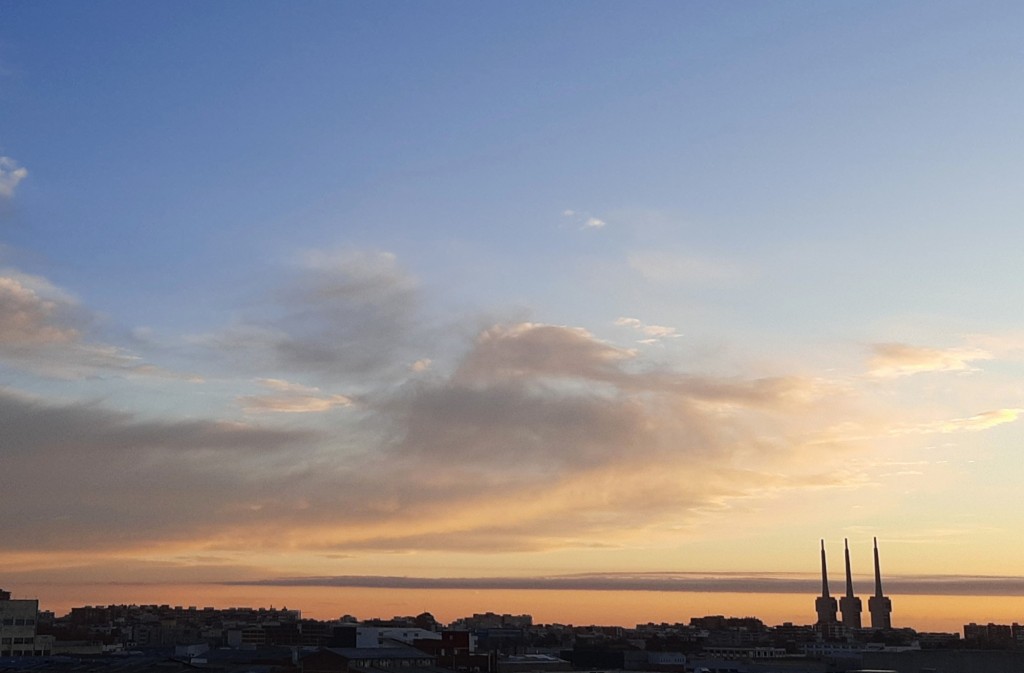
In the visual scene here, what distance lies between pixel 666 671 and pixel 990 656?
57.3 meters

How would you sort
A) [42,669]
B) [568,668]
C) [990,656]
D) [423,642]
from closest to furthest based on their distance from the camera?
[42,669] < [990,656] < [423,642] < [568,668]

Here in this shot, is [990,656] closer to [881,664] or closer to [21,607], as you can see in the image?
[881,664]

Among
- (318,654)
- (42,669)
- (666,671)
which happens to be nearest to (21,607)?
(42,669)

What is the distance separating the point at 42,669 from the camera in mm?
138000

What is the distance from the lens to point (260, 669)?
441 feet

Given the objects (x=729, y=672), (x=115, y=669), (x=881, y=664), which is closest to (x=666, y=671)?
(x=729, y=672)

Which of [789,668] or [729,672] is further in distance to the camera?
[789,668]

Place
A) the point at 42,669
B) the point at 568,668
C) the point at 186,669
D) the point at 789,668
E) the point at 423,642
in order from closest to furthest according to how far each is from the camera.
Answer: the point at 186,669, the point at 42,669, the point at 423,642, the point at 568,668, the point at 789,668

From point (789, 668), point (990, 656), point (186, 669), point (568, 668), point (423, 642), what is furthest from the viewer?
point (789, 668)

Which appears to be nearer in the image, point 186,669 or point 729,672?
point 186,669

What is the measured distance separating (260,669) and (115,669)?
1623 cm

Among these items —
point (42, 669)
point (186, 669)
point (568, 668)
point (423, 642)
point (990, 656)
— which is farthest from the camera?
point (568, 668)

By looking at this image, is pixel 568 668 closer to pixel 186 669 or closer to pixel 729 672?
pixel 729 672

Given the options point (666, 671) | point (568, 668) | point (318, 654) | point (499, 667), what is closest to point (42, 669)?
point (318, 654)
